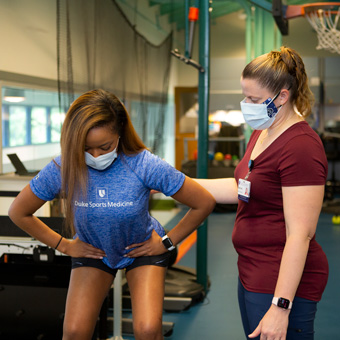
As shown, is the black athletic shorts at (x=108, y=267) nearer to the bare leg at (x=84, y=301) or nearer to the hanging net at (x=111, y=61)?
the bare leg at (x=84, y=301)

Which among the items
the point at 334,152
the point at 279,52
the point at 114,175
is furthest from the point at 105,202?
the point at 334,152

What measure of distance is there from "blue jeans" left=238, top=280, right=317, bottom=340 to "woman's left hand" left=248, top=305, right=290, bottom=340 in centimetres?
8

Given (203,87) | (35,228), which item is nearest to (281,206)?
(35,228)

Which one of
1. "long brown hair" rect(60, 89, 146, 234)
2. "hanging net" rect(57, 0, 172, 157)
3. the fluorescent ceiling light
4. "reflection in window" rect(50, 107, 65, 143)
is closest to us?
"long brown hair" rect(60, 89, 146, 234)

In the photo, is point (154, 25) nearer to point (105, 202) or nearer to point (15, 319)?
point (15, 319)

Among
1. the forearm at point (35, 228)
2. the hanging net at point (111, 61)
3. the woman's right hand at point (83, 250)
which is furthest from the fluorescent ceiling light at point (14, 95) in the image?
the woman's right hand at point (83, 250)

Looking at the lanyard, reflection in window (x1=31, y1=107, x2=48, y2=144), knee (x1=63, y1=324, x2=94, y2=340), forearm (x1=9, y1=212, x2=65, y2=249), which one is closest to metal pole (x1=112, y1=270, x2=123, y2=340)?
A: forearm (x1=9, y1=212, x2=65, y2=249)

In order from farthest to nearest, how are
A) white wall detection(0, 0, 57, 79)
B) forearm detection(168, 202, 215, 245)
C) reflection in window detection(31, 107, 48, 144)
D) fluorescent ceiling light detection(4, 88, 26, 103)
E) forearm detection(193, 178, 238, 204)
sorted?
reflection in window detection(31, 107, 48, 144), fluorescent ceiling light detection(4, 88, 26, 103), white wall detection(0, 0, 57, 79), forearm detection(168, 202, 215, 245), forearm detection(193, 178, 238, 204)

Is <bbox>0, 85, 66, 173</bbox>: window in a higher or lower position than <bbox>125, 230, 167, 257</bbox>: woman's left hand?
higher

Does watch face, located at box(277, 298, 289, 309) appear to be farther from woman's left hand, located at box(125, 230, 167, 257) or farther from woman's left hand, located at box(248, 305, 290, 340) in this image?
woman's left hand, located at box(125, 230, 167, 257)

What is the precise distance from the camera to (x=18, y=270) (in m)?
2.90

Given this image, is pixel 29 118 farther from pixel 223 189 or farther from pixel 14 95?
pixel 223 189

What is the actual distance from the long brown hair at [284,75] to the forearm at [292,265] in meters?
0.41

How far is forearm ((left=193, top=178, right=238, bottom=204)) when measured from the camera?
1910 mm
